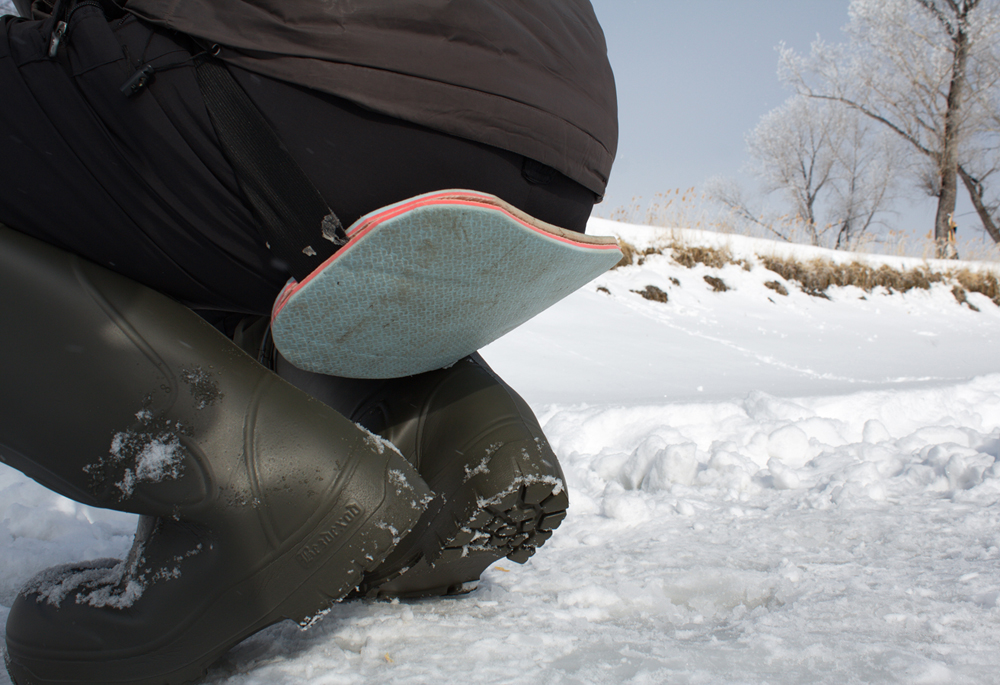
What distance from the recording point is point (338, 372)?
0.92 meters

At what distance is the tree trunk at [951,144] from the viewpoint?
39.4ft

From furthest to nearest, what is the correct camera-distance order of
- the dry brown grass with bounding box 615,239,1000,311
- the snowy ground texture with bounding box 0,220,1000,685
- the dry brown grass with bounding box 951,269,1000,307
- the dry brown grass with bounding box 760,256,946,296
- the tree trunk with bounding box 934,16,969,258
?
the tree trunk with bounding box 934,16,969,258 → the dry brown grass with bounding box 951,269,1000,307 → the dry brown grass with bounding box 760,256,946,296 → the dry brown grass with bounding box 615,239,1000,311 → the snowy ground texture with bounding box 0,220,1000,685

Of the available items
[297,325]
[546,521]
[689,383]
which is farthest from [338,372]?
[689,383]

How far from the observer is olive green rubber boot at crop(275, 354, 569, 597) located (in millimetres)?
899

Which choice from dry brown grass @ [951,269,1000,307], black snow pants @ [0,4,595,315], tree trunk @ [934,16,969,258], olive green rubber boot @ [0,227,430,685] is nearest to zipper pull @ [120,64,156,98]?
black snow pants @ [0,4,595,315]

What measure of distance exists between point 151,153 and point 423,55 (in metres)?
0.30

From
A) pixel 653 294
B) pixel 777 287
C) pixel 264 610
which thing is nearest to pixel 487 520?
pixel 264 610

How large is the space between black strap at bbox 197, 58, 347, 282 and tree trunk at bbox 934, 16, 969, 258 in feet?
41.9

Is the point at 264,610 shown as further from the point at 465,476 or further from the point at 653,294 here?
the point at 653,294

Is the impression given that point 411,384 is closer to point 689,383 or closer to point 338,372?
point 338,372

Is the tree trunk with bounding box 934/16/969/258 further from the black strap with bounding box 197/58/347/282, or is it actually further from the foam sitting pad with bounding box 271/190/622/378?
the black strap with bounding box 197/58/347/282

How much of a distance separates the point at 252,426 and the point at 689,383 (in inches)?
93.5

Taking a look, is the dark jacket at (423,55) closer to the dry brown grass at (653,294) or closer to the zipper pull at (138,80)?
the zipper pull at (138,80)

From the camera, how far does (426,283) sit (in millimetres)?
762
